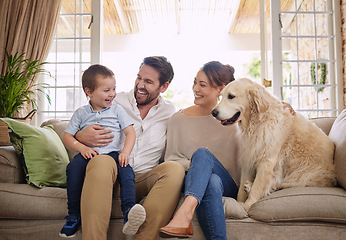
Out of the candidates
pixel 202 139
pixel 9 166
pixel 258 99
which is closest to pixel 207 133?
pixel 202 139

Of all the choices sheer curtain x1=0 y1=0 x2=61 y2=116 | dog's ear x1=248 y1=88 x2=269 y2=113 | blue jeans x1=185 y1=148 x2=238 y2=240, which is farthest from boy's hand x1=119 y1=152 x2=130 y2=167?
sheer curtain x1=0 y1=0 x2=61 y2=116

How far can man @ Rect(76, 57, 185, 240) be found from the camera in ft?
5.24

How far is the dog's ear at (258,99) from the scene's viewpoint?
1.93 meters

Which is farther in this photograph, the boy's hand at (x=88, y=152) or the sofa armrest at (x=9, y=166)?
the sofa armrest at (x=9, y=166)

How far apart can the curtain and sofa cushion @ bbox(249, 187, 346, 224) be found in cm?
Answer: 298

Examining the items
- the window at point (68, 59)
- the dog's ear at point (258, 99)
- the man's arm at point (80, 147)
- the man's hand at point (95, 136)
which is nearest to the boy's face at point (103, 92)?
the man's hand at point (95, 136)

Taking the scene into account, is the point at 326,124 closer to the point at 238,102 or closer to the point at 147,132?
the point at 238,102

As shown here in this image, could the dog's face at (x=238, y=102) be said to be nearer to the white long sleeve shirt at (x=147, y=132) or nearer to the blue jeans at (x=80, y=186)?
the white long sleeve shirt at (x=147, y=132)

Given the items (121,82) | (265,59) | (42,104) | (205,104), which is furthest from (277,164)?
(121,82)

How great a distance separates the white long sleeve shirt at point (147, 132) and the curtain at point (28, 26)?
6.21 ft

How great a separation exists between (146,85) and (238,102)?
2.09ft

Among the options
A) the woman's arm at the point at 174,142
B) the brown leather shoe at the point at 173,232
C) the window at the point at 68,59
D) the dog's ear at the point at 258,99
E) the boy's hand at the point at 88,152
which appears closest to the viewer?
the brown leather shoe at the point at 173,232

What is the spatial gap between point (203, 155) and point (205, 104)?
0.54 m

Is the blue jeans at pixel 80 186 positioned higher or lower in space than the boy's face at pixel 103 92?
lower
